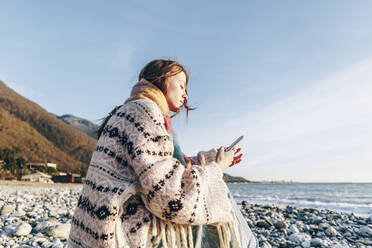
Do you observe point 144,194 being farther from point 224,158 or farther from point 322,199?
point 322,199

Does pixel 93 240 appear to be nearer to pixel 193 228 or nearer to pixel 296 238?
pixel 193 228

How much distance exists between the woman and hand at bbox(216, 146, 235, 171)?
19 cm

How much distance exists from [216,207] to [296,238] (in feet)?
14.4

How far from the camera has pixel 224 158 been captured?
1.77 meters

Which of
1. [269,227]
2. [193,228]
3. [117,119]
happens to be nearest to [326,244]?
[269,227]

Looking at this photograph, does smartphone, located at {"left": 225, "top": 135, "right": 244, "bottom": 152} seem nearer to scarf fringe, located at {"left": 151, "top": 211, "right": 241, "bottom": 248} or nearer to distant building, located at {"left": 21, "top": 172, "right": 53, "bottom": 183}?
scarf fringe, located at {"left": 151, "top": 211, "right": 241, "bottom": 248}

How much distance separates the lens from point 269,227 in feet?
20.6

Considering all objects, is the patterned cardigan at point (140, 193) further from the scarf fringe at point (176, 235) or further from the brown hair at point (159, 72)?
the brown hair at point (159, 72)

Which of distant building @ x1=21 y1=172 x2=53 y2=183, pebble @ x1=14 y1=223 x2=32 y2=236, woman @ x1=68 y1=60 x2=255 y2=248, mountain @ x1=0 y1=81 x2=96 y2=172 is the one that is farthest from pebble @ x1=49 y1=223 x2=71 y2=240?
mountain @ x1=0 y1=81 x2=96 y2=172

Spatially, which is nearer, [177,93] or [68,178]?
[177,93]

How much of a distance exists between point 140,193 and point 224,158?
2.15 feet

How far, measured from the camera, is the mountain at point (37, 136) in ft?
173

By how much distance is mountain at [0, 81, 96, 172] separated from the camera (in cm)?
5281

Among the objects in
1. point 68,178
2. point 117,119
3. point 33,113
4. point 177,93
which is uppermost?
point 33,113
